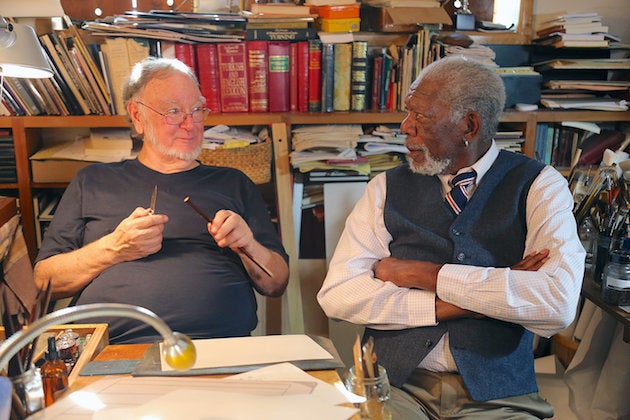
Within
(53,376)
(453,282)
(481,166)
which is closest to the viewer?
(53,376)

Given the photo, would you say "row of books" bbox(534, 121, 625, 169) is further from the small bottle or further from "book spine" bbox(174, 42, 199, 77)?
the small bottle

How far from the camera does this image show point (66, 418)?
2.80 ft

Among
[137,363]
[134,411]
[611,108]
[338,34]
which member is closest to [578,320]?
[611,108]

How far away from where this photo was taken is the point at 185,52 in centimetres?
248

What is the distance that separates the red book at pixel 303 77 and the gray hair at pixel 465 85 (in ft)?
2.43

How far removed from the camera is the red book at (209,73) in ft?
8.17

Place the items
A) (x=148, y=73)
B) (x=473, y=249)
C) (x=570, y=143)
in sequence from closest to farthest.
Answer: (x=473, y=249)
(x=148, y=73)
(x=570, y=143)

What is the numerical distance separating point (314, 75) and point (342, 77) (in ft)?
0.37

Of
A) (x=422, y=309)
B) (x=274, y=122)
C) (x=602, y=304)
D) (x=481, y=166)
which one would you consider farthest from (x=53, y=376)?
(x=274, y=122)

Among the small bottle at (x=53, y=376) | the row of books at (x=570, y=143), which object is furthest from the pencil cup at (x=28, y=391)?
the row of books at (x=570, y=143)

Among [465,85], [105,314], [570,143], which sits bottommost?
[570,143]

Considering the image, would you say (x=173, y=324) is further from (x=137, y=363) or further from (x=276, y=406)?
(x=276, y=406)

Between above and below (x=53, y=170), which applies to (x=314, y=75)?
above

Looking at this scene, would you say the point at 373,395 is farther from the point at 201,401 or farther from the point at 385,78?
the point at 385,78
